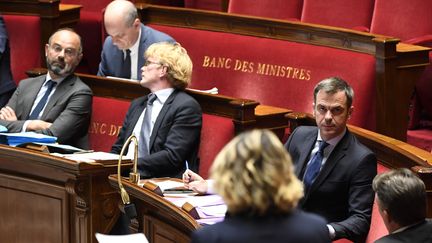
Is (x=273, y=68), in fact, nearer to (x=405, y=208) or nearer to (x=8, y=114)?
(x=8, y=114)

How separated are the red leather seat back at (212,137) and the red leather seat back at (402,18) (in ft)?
2.00

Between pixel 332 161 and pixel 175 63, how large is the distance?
0.56m

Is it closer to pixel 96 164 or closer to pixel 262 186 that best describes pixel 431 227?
pixel 262 186

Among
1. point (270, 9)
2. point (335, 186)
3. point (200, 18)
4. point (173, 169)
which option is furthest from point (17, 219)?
point (270, 9)

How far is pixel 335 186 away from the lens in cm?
161

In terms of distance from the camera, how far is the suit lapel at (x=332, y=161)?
63.6 inches

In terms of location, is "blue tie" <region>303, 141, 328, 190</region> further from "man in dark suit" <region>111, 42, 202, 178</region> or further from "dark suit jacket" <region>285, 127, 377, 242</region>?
"man in dark suit" <region>111, 42, 202, 178</region>

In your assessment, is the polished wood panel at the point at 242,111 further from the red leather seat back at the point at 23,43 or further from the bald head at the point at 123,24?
the red leather seat back at the point at 23,43

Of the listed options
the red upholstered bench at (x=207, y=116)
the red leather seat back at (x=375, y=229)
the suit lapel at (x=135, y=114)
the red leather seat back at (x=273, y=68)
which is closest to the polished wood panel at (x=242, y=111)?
the red upholstered bench at (x=207, y=116)

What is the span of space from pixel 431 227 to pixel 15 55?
1.71 meters

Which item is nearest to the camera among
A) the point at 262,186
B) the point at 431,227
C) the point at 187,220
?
the point at 262,186

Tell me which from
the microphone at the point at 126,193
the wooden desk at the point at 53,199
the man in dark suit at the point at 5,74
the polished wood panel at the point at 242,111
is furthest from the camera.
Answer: the man in dark suit at the point at 5,74

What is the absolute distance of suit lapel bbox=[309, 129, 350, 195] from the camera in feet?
5.30

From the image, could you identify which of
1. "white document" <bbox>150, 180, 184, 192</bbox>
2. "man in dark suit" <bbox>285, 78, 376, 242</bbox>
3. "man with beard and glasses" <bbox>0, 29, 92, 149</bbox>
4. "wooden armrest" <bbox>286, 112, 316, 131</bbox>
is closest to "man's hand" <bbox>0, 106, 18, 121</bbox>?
"man with beard and glasses" <bbox>0, 29, 92, 149</bbox>
